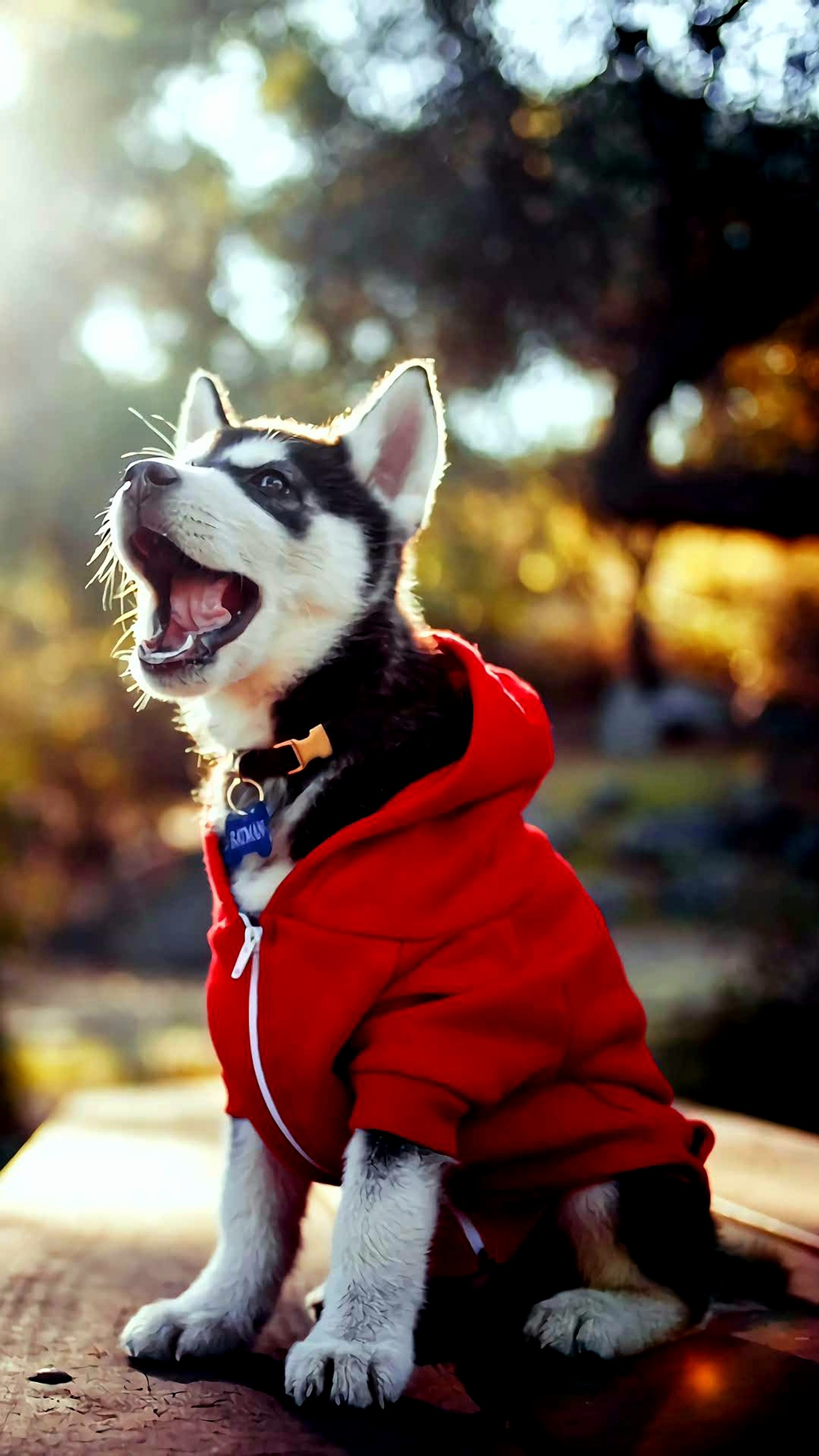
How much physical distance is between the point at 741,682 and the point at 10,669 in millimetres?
10667

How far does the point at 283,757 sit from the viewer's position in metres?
2.29

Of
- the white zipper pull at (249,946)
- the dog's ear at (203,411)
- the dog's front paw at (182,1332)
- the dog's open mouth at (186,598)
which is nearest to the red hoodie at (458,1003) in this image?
the white zipper pull at (249,946)

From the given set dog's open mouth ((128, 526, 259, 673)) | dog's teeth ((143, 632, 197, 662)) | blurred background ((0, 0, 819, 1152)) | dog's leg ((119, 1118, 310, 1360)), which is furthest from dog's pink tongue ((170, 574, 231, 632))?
blurred background ((0, 0, 819, 1152))

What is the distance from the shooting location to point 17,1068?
8727 mm

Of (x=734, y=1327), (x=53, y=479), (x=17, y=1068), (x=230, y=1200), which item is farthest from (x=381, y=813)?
(x=53, y=479)

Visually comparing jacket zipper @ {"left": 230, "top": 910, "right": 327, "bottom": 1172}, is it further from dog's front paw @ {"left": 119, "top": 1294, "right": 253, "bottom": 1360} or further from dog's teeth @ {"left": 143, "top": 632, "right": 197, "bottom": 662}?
dog's teeth @ {"left": 143, "top": 632, "right": 197, "bottom": 662}

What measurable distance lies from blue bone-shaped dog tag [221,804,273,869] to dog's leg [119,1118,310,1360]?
49 centimetres

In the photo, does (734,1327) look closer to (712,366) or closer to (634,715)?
(712,366)

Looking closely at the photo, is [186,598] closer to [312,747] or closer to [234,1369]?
[312,747]

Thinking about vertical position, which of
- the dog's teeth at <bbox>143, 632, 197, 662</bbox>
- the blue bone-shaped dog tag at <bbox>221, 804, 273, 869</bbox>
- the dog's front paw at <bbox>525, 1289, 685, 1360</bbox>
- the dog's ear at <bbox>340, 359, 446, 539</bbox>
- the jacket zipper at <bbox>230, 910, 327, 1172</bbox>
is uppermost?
the dog's ear at <bbox>340, 359, 446, 539</bbox>

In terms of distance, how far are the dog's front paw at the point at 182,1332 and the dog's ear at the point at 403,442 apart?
150 cm

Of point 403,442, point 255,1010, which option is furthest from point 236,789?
point 403,442

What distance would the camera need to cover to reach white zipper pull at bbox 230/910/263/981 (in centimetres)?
214

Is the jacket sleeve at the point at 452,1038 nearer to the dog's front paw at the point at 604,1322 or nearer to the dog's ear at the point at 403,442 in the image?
the dog's front paw at the point at 604,1322
